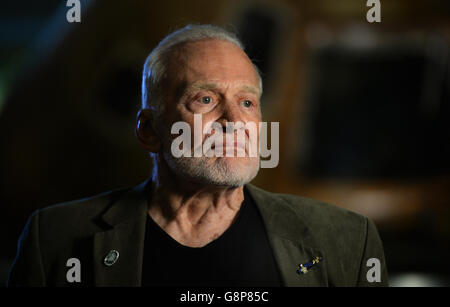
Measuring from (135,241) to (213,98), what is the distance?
0.40 meters

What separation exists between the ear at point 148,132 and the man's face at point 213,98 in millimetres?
88

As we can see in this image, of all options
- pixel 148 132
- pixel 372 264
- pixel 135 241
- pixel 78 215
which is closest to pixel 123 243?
pixel 135 241

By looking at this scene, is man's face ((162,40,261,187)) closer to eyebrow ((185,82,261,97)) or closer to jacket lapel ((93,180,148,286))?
eyebrow ((185,82,261,97))

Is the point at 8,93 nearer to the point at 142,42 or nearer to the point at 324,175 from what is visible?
the point at 142,42

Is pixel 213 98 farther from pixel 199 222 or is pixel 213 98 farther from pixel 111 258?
pixel 111 258

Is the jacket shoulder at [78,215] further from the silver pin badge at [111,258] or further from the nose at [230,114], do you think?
the nose at [230,114]

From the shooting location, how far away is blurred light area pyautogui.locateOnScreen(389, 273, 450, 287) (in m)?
2.29

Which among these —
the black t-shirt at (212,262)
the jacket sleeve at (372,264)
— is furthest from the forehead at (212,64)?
the jacket sleeve at (372,264)

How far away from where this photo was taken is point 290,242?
42.8 inches

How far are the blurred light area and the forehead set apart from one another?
1699mm

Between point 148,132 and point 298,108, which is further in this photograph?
point 298,108

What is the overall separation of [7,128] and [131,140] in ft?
2.55

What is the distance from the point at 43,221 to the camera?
118 centimetres

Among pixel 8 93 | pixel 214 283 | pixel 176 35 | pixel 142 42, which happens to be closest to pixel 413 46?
pixel 142 42
